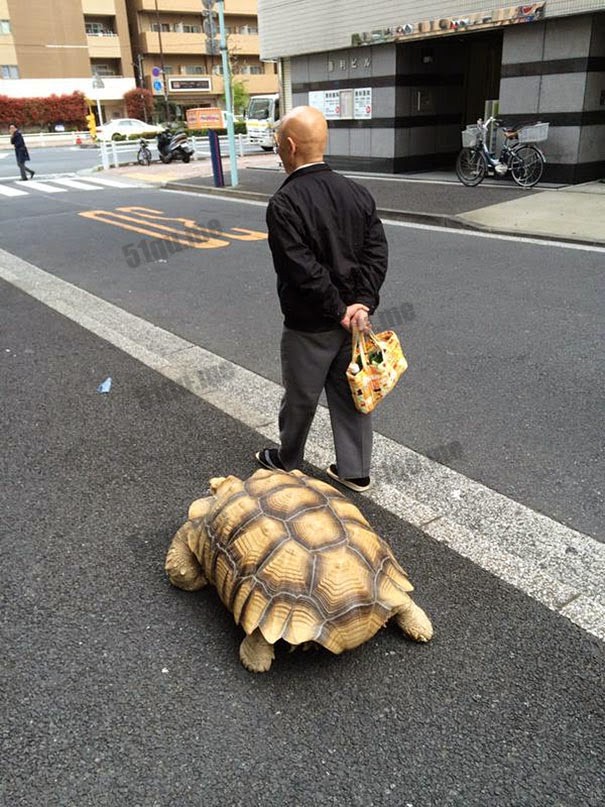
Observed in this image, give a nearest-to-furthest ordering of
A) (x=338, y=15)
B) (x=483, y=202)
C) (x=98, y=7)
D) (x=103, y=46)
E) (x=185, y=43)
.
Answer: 1. (x=483, y=202)
2. (x=338, y=15)
3. (x=98, y=7)
4. (x=103, y=46)
5. (x=185, y=43)

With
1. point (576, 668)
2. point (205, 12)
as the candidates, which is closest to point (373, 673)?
point (576, 668)

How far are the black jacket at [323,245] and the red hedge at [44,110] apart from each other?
6128cm

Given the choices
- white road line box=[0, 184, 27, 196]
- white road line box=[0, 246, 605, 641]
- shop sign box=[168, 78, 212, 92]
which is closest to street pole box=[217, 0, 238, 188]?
white road line box=[0, 184, 27, 196]

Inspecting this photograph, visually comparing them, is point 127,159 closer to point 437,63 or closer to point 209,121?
point 209,121

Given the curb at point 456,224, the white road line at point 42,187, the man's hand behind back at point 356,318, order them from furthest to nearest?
1. the white road line at point 42,187
2. the curb at point 456,224
3. the man's hand behind back at point 356,318

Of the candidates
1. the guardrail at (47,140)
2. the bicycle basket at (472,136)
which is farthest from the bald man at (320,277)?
the guardrail at (47,140)

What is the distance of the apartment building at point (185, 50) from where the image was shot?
6053 centimetres

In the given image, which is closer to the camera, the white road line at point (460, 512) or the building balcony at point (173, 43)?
the white road line at point (460, 512)

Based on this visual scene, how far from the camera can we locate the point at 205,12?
51.9 feet

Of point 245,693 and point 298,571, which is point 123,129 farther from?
point 245,693

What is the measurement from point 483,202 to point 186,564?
37.5ft

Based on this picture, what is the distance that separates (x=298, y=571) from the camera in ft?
7.63

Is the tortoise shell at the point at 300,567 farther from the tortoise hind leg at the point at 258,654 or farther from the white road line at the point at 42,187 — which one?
the white road line at the point at 42,187

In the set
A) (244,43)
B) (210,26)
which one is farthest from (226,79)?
(244,43)
